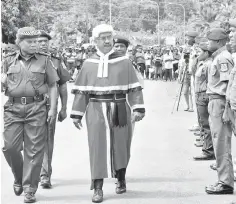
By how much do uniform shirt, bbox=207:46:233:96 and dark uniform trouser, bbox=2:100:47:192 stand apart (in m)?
2.01

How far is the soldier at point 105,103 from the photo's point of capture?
25.3ft

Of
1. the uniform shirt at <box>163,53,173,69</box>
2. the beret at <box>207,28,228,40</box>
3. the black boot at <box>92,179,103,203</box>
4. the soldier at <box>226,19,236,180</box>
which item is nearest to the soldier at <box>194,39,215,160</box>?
the beret at <box>207,28,228,40</box>

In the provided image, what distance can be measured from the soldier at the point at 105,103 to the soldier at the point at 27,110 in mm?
430

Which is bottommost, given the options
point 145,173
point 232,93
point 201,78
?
point 145,173

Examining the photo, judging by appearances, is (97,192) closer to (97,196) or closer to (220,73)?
(97,196)

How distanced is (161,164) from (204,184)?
1.48 meters

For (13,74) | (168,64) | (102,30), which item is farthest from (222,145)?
(168,64)

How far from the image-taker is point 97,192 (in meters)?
7.57

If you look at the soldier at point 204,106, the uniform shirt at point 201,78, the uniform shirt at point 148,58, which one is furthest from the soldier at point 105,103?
the uniform shirt at point 148,58

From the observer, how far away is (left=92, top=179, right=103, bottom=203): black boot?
7496 millimetres

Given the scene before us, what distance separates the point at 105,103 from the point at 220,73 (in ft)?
4.54

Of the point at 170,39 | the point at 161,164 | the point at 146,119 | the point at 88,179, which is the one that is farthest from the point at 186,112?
the point at 170,39

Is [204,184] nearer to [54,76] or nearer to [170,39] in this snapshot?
[54,76]

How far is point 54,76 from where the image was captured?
7777 mm
